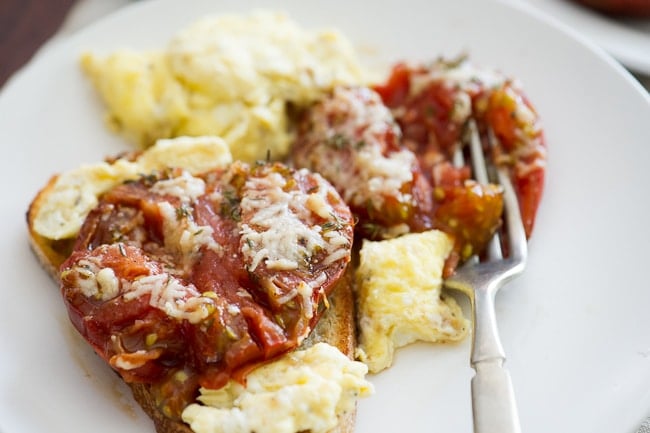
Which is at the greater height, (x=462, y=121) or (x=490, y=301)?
(x=462, y=121)

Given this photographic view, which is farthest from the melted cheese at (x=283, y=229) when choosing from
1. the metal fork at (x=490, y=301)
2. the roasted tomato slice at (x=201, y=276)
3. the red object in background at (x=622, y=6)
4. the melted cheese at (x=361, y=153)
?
the red object in background at (x=622, y=6)

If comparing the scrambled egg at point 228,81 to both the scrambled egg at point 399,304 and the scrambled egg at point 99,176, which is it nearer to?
the scrambled egg at point 99,176

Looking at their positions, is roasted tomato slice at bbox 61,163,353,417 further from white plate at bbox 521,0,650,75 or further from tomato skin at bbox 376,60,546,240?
white plate at bbox 521,0,650,75

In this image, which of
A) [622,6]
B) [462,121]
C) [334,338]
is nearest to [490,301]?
[334,338]

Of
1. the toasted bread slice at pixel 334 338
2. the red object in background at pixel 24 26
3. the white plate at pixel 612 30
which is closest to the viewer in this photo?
the toasted bread slice at pixel 334 338

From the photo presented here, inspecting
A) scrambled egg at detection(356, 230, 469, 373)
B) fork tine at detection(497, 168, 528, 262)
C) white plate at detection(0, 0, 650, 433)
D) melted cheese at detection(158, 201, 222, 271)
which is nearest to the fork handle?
white plate at detection(0, 0, 650, 433)

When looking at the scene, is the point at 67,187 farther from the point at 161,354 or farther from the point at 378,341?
the point at 378,341

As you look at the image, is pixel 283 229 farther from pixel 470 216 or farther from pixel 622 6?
pixel 622 6
